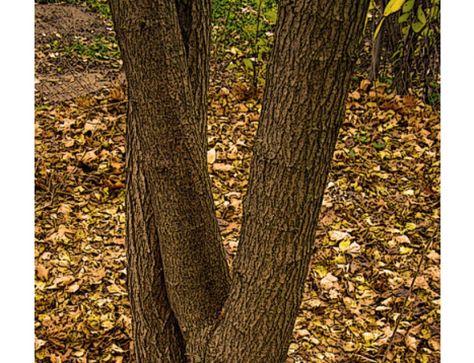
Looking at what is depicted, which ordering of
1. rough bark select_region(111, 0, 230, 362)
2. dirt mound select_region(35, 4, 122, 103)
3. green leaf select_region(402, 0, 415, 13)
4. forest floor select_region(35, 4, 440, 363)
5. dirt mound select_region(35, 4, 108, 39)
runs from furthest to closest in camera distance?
1. dirt mound select_region(35, 4, 108, 39)
2. dirt mound select_region(35, 4, 122, 103)
3. forest floor select_region(35, 4, 440, 363)
4. green leaf select_region(402, 0, 415, 13)
5. rough bark select_region(111, 0, 230, 362)

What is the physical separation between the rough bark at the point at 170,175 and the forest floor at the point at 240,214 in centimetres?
77

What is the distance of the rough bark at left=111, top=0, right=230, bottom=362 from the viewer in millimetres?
1416

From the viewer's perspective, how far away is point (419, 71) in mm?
4906

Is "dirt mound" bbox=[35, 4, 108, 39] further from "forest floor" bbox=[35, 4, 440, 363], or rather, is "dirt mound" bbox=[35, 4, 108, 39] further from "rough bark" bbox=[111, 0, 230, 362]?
"rough bark" bbox=[111, 0, 230, 362]

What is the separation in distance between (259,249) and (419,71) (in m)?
3.92

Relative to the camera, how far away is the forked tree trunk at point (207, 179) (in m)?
1.26

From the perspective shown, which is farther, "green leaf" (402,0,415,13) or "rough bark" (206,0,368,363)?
"green leaf" (402,0,415,13)

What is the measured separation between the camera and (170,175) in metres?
1.53

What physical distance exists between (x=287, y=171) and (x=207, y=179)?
14.3 inches

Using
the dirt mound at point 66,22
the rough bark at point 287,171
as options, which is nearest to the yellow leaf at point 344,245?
the rough bark at point 287,171

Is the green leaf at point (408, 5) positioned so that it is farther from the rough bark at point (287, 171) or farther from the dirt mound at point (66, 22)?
the dirt mound at point (66, 22)

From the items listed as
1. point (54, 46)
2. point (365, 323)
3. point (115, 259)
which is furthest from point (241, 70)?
point (365, 323)

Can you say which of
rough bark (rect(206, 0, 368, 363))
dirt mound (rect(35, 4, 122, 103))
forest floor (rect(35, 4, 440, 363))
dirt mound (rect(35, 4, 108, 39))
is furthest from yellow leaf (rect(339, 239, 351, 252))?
dirt mound (rect(35, 4, 108, 39))

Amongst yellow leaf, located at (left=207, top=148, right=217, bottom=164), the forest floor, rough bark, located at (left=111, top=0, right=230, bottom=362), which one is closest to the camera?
rough bark, located at (left=111, top=0, right=230, bottom=362)
